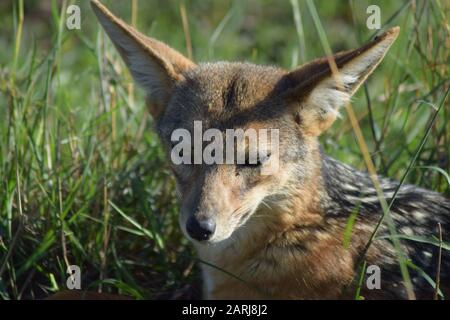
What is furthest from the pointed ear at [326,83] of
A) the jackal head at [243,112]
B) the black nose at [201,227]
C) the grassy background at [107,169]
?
the black nose at [201,227]

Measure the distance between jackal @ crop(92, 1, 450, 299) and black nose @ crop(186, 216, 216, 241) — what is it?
0.20 metres

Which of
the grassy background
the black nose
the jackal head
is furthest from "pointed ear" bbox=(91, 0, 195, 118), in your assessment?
the black nose

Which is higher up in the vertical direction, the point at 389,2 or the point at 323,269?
the point at 389,2

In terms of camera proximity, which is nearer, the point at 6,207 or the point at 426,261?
the point at 426,261

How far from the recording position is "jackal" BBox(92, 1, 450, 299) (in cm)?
464

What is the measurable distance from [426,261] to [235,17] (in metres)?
4.73

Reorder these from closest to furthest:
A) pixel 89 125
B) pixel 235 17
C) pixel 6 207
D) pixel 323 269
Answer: pixel 323 269
pixel 6 207
pixel 89 125
pixel 235 17

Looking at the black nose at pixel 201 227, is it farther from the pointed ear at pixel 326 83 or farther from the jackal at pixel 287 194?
the pointed ear at pixel 326 83

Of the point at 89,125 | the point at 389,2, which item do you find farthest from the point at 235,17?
the point at 89,125

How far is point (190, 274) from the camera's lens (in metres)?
5.53

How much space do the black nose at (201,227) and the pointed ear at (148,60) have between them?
1068mm

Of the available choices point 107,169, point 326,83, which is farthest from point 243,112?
point 107,169
